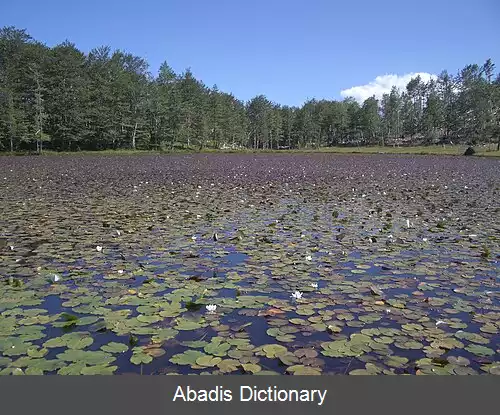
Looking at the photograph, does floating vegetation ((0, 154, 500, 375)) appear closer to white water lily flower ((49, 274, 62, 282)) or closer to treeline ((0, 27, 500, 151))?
white water lily flower ((49, 274, 62, 282))

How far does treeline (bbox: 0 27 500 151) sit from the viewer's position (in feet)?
156

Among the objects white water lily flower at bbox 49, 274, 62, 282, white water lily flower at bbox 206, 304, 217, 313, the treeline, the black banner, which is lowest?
the black banner

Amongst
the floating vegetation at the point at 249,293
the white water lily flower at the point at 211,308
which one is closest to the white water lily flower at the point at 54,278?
the floating vegetation at the point at 249,293

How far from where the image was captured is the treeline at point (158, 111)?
4762 centimetres

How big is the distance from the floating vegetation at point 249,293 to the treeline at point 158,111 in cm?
4273

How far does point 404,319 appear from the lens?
3.69 meters

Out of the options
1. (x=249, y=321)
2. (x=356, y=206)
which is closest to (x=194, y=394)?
(x=249, y=321)

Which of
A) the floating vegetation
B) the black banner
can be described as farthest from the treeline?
the black banner

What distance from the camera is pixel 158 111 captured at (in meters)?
56.1

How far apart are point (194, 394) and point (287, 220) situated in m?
6.11

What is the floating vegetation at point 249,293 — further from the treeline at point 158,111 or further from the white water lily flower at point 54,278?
the treeline at point 158,111

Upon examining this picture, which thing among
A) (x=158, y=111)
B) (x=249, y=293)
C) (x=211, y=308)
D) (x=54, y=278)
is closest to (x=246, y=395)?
(x=211, y=308)

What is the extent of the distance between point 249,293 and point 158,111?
55.3 m

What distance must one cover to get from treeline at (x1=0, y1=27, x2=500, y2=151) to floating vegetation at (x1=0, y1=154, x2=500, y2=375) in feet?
140
